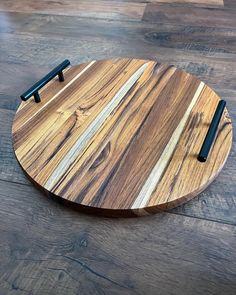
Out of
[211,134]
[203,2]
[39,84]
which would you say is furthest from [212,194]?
[203,2]

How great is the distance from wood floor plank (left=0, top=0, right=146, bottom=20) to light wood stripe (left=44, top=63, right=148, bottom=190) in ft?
1.90

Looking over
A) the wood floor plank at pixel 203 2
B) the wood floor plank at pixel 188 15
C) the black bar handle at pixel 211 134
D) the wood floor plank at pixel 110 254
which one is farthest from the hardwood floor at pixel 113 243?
the wood floor plank at pixel 203 2

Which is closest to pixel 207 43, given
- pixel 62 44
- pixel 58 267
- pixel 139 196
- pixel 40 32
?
pixel 62 44

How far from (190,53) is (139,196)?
2.34ft

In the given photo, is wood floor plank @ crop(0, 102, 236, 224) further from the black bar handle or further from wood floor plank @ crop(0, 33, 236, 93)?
wood floor plank @ crop(0, 33, 236, 93)

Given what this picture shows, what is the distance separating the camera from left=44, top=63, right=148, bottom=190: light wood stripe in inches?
27.4

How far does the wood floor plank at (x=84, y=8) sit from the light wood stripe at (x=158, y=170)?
2.63 ft

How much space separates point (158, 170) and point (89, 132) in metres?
0.20

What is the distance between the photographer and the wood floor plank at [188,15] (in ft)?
4.39

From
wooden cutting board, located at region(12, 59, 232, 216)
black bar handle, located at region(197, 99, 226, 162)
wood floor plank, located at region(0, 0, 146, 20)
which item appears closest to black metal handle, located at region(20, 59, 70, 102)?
wooden cutting board, located at region(12, 59, 232, 216)

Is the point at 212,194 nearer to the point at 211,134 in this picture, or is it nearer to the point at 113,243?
the point at 211,134

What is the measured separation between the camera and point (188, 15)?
1.39 meters

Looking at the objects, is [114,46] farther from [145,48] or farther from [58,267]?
[58,267]

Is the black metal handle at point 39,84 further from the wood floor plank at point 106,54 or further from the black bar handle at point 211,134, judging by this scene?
the black bar handle at point 211,134
